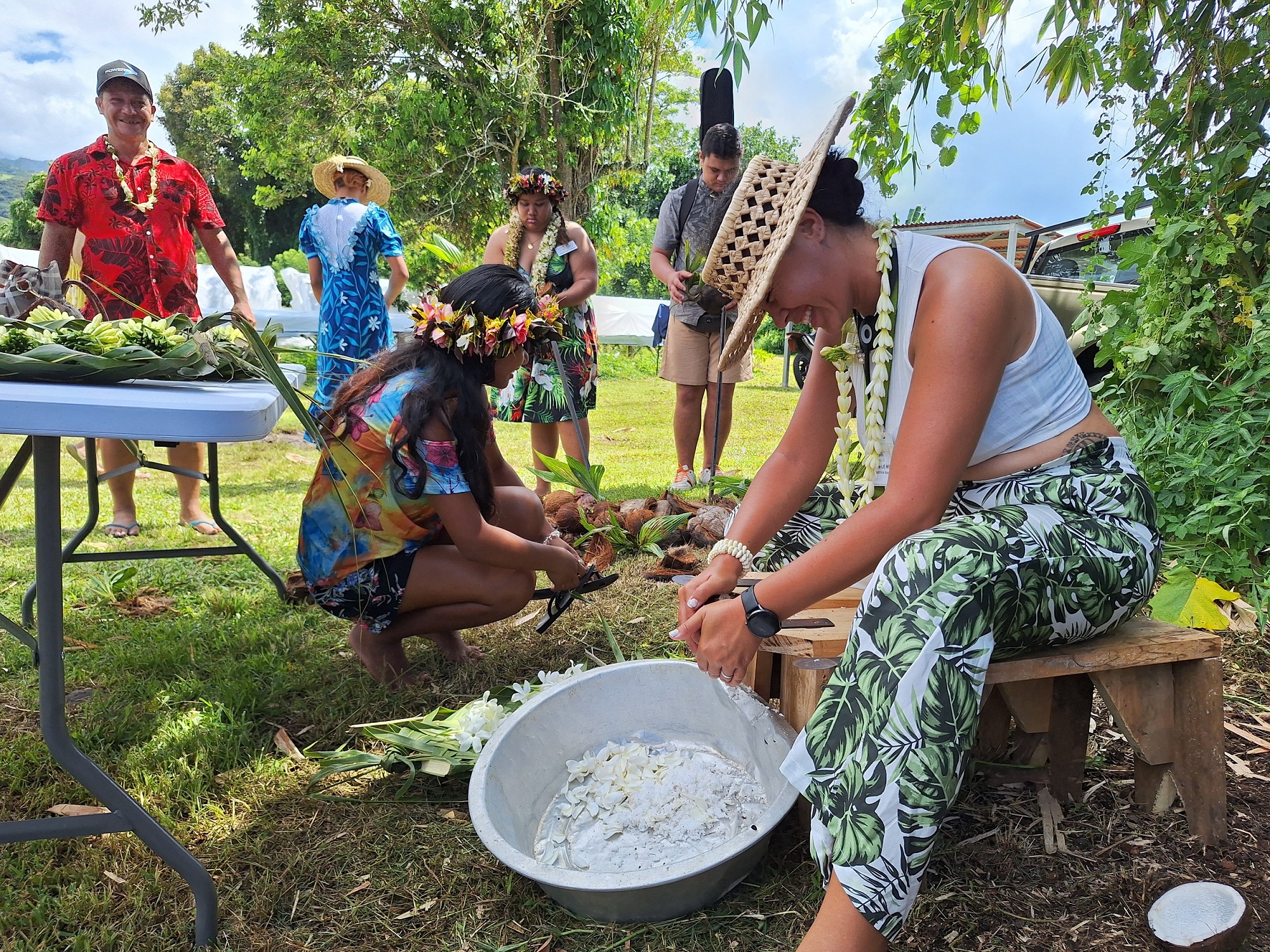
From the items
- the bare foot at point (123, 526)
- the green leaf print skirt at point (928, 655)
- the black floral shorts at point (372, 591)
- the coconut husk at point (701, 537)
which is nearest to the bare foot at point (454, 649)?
the black floral shorts at point (372, 591)

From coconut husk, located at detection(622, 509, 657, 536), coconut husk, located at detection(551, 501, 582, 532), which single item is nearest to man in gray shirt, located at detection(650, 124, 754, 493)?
coconut husk, located at detection(622, 509, 657, 536)

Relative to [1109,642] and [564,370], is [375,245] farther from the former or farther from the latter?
[1109,642]

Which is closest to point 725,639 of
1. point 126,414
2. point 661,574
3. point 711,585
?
point 711,585

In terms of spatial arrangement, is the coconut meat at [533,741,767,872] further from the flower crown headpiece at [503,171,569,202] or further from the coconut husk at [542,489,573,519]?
the flower crown headpiece at [503,171,569,202]

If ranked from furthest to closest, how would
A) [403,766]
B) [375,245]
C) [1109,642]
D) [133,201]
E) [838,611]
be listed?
[375,245] → [133,201] → [403,766] → [838,611] → [1109,642]

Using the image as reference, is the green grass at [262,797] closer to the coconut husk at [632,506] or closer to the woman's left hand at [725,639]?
the coconut husk at [632,506]

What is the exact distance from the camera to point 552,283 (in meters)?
4.12

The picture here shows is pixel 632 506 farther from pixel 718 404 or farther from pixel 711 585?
pixel 711 585

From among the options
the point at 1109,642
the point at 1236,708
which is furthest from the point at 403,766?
the point at 1236,708

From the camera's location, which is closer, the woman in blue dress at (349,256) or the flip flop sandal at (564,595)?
the flip flop sandal at (564,595)

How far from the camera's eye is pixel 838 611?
1772 millimetres

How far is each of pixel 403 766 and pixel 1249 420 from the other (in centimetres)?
253

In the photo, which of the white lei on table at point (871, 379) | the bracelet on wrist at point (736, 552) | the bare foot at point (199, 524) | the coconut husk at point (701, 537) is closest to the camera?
the white lei on table at point (871, 379)

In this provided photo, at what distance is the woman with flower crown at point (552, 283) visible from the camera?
4.02 m
